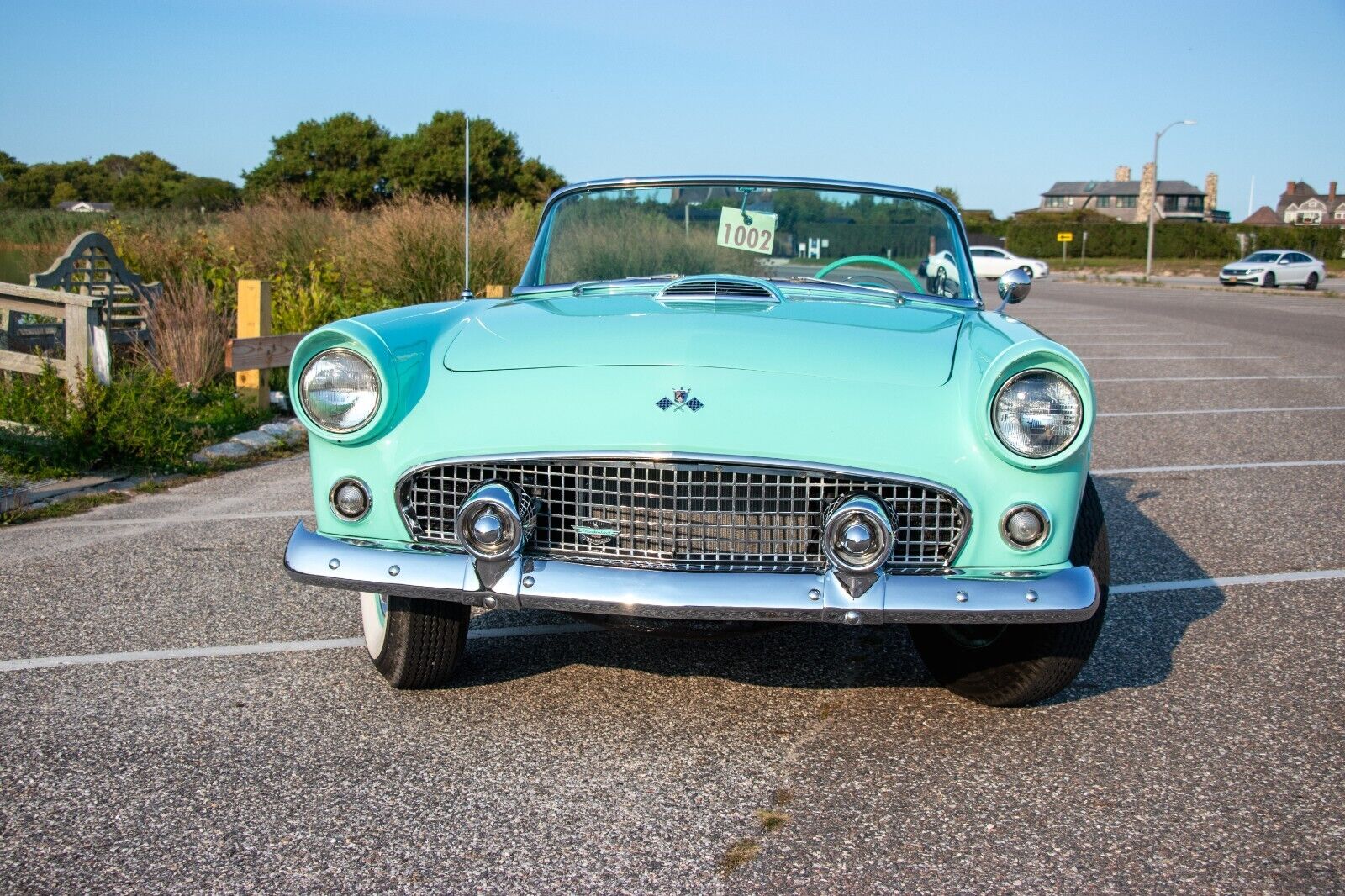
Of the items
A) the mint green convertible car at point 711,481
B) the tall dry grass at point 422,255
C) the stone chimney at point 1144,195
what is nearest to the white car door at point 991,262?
the tall dry grass at point 422,255

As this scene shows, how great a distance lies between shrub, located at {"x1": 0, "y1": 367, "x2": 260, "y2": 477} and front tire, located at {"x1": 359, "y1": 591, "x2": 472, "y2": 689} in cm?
379

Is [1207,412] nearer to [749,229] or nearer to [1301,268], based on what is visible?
[749,229]

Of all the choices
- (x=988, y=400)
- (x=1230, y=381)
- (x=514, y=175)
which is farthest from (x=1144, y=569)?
(x=514, y=175)

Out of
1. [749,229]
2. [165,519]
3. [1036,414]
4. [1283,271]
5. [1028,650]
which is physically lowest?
[165,519]

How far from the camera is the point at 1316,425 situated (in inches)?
336

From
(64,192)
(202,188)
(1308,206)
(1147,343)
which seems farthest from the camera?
(1308,206)

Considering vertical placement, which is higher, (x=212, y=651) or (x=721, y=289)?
(x=721, y=289)

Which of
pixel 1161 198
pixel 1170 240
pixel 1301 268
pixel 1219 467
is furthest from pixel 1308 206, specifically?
pixel 1219 467

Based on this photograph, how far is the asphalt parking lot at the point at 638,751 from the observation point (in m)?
2.38

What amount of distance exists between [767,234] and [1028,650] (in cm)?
191

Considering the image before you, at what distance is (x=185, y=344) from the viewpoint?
863 centimetres

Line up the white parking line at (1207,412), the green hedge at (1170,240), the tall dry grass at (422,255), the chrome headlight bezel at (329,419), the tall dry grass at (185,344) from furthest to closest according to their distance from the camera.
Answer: the green hedge at (1170,240) < the tall dry grass at (422,255) < the white parking line at (1207,412) < the tall dry grass at (185,344) < the chrome headlight bezel at (329,419)

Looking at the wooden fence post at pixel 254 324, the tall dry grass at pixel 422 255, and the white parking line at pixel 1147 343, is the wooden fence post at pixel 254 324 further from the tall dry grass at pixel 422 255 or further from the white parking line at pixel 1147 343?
the white parking line at pixel 1147 343

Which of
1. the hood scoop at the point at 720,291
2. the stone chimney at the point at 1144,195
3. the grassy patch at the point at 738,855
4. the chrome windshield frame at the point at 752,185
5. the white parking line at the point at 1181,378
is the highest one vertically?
the stone chimney at the point at 1144,195
